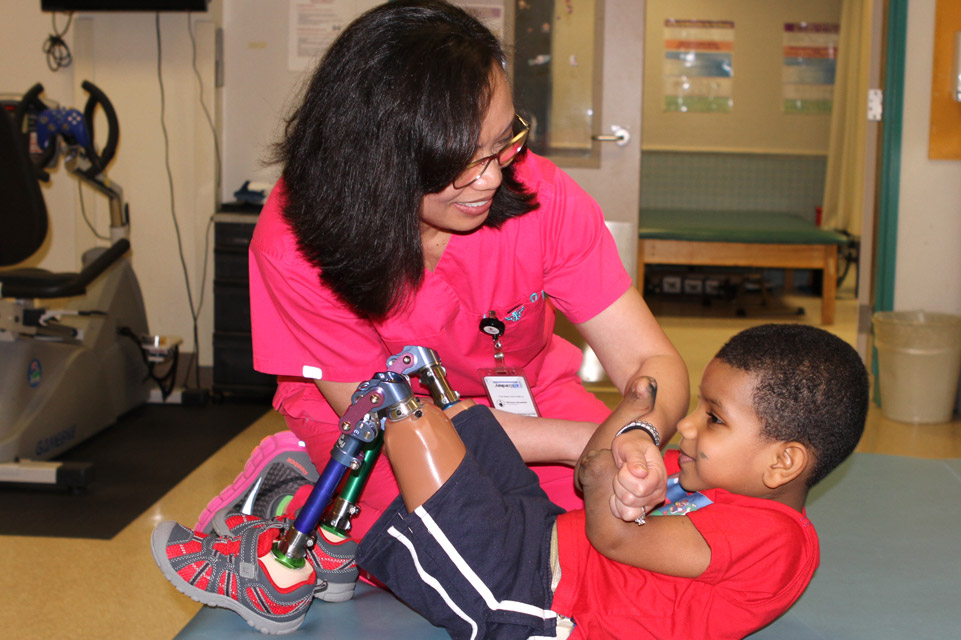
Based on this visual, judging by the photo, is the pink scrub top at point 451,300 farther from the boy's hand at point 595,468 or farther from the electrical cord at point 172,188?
the electrical cord at point 172,188

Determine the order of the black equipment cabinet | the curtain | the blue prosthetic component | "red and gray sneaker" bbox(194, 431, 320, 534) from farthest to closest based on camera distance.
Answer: the curtain
the black equipment cabinet
the blue prosthetic component
"red and gray sneaker" bbox(194, 431, 320, 534)

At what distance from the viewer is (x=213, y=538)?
1239mm

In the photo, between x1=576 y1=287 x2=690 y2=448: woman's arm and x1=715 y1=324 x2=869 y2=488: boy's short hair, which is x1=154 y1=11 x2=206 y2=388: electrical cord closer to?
x1=576 y1=287 x2=690 y2=448: woman's arm

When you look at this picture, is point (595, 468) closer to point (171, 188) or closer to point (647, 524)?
point (647, 524)

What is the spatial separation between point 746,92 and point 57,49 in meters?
4.59

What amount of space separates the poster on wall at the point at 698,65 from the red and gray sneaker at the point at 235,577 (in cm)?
565

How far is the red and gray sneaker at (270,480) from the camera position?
5.03 feet

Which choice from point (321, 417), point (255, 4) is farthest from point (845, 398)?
point (255, 4)

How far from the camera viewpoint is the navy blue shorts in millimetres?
1057

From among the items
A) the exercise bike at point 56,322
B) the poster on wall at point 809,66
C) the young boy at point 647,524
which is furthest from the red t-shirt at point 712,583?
the poster on wall at point 809,66

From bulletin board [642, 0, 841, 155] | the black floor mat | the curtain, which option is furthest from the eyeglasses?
bulletin board [642, 0, 841, 155]

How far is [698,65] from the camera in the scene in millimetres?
6199

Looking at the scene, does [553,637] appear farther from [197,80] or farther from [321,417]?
[197,80]

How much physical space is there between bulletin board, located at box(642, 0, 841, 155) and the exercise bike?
423 cm
